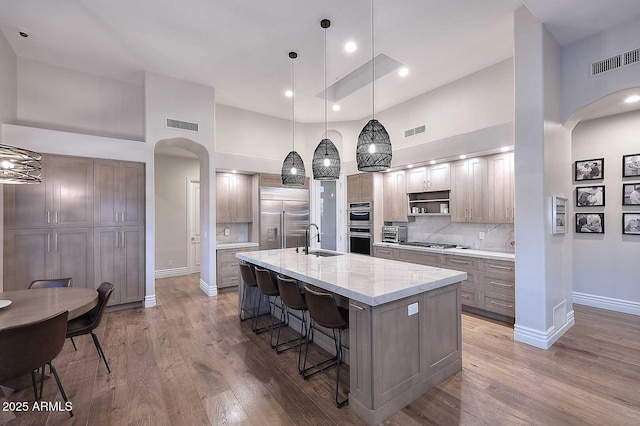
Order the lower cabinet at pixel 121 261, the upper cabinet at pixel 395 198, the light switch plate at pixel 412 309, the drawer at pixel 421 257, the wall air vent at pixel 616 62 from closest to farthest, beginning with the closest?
the light switch plate at pixel 412 309 → the wall air vent at pixel 616 62 → the lower cabinet at pixel 121 261 → the drawer at pixel 421 257 → the upper cabinet at pixel 395 198

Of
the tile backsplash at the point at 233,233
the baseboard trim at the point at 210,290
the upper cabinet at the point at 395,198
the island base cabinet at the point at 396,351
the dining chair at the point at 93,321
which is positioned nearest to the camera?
the island base cabinet at the point at 396,351

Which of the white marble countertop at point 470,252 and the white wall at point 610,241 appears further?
the white wall at point 610,241

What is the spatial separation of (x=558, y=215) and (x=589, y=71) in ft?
5.64

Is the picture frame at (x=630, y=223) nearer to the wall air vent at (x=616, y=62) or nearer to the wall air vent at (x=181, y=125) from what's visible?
the wall air vent at (x=616, y=62)

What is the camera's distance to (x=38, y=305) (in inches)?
92.6

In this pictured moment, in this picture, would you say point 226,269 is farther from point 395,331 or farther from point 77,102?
point 395,331

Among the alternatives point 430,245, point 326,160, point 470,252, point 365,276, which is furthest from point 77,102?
point 470,252

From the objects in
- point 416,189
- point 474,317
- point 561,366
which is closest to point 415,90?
point 416,189

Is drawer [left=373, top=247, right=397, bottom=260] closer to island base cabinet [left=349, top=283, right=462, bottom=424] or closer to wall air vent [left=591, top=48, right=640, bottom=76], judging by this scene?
island base cabinet [left=349, top=283, right=462, bottom=424]

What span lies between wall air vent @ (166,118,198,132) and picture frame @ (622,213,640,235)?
684 cm

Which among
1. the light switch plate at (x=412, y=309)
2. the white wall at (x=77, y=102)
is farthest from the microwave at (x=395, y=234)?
the white wall at (x=77, y=102)

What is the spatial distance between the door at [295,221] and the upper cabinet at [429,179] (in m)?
2.41

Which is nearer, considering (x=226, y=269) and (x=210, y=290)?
(x=210, y=290)

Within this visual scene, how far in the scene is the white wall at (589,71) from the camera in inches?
119
